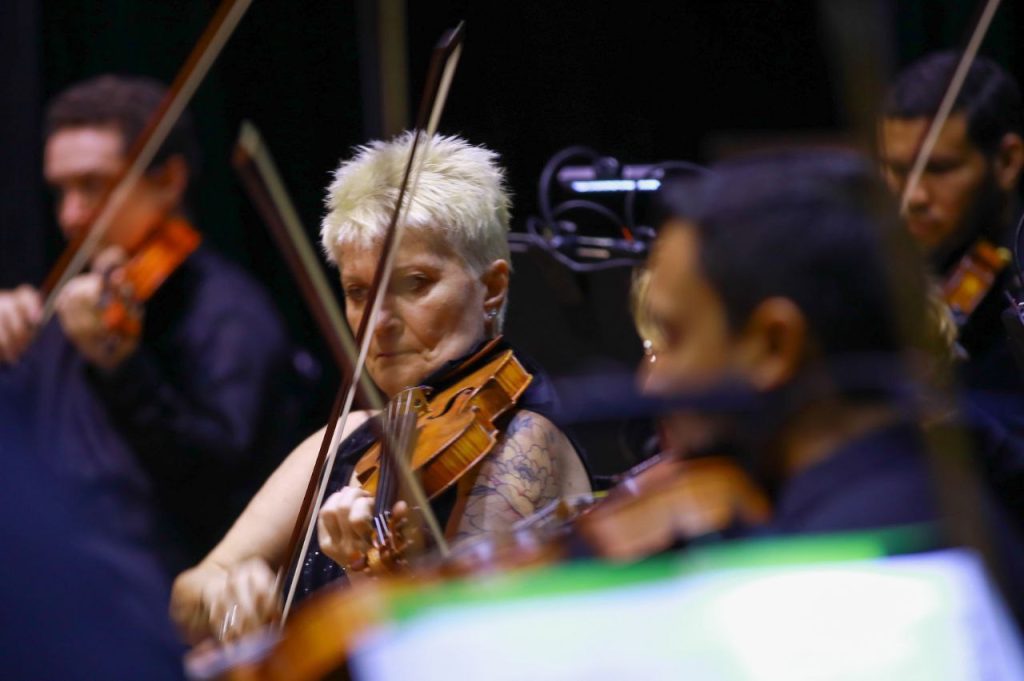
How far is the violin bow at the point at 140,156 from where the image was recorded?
5.88ft

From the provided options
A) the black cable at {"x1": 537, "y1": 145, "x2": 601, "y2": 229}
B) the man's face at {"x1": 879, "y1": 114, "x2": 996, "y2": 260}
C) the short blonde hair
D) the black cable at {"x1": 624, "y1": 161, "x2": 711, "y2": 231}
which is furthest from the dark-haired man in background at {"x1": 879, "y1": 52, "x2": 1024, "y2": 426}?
the short blonde hair

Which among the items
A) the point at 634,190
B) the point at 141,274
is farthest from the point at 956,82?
the point at 141,274

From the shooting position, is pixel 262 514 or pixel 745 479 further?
pixel 262 514

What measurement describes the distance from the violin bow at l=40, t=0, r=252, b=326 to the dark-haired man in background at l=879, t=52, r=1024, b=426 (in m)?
1.03

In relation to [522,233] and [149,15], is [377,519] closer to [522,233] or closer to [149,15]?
[522,233]

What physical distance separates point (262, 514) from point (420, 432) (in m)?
0.28

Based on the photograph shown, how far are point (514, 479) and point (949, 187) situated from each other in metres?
0.96

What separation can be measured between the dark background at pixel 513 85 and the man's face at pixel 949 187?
196 millimetres

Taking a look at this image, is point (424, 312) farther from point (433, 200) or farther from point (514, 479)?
point (514, 479)

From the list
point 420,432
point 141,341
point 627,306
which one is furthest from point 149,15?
point 420,432

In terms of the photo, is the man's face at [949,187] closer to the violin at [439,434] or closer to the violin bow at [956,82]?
the violin bow at [956,82]

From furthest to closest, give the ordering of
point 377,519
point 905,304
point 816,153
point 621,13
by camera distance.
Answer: point 621,13 → point 377,519 → point 816,153 → point 905,304

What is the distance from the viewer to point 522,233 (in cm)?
239

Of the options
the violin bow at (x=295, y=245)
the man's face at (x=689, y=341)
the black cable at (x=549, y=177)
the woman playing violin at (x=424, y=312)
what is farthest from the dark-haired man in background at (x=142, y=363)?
the man's face at (x=689, y=341)
